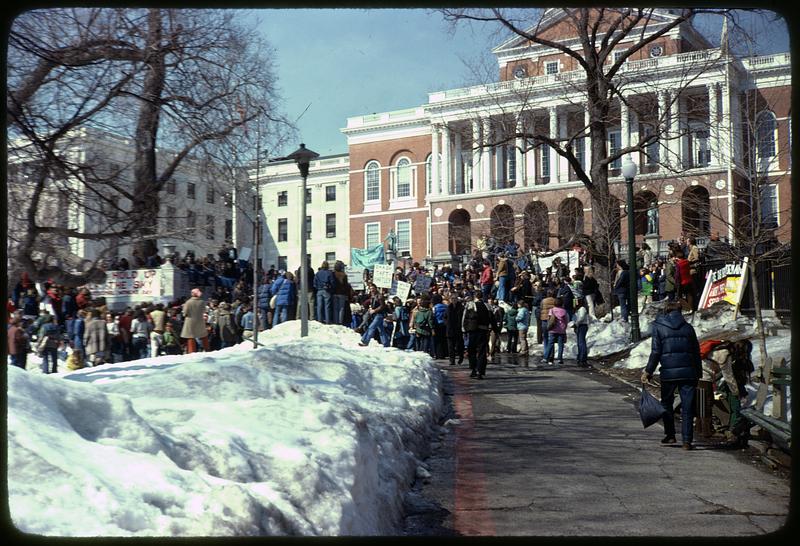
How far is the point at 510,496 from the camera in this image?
25.6ft

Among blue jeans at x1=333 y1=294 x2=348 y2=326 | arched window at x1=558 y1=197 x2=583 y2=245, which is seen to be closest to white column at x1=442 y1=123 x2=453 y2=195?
arched window at x1=558 y1=197 x2=583 y2=245

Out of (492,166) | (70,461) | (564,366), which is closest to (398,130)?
(492,166)

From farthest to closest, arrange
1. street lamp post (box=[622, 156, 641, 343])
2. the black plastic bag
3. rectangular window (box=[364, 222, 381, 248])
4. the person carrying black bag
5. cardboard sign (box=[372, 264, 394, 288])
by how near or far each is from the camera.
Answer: rectangular window (box=[364, 222, 381, 248])
cardboard sign (box=[372, 264, 394, 288])
street lamp post (box=[622, 156, 641, 343])
the person carrying black bag
the black plastic bag

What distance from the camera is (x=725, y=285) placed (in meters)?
20.6

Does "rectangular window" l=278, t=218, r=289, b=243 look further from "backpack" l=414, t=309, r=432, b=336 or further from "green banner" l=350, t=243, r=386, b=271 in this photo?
"backpack" l=414, t=309, r=432, b=336

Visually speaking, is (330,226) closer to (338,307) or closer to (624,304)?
(338,307)

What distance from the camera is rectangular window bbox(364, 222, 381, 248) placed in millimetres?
69250

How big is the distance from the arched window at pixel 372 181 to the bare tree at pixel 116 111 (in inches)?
2256

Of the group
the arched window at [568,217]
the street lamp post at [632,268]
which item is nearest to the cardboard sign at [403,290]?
the street lamp post at [632,268]

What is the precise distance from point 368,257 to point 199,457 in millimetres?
44590

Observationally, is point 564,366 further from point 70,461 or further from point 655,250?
point 655,250

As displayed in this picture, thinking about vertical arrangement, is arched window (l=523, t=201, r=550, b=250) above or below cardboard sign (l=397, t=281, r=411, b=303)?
above

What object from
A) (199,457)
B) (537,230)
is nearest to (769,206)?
(199,457)

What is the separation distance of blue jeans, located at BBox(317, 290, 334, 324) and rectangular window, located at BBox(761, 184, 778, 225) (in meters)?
11.0
